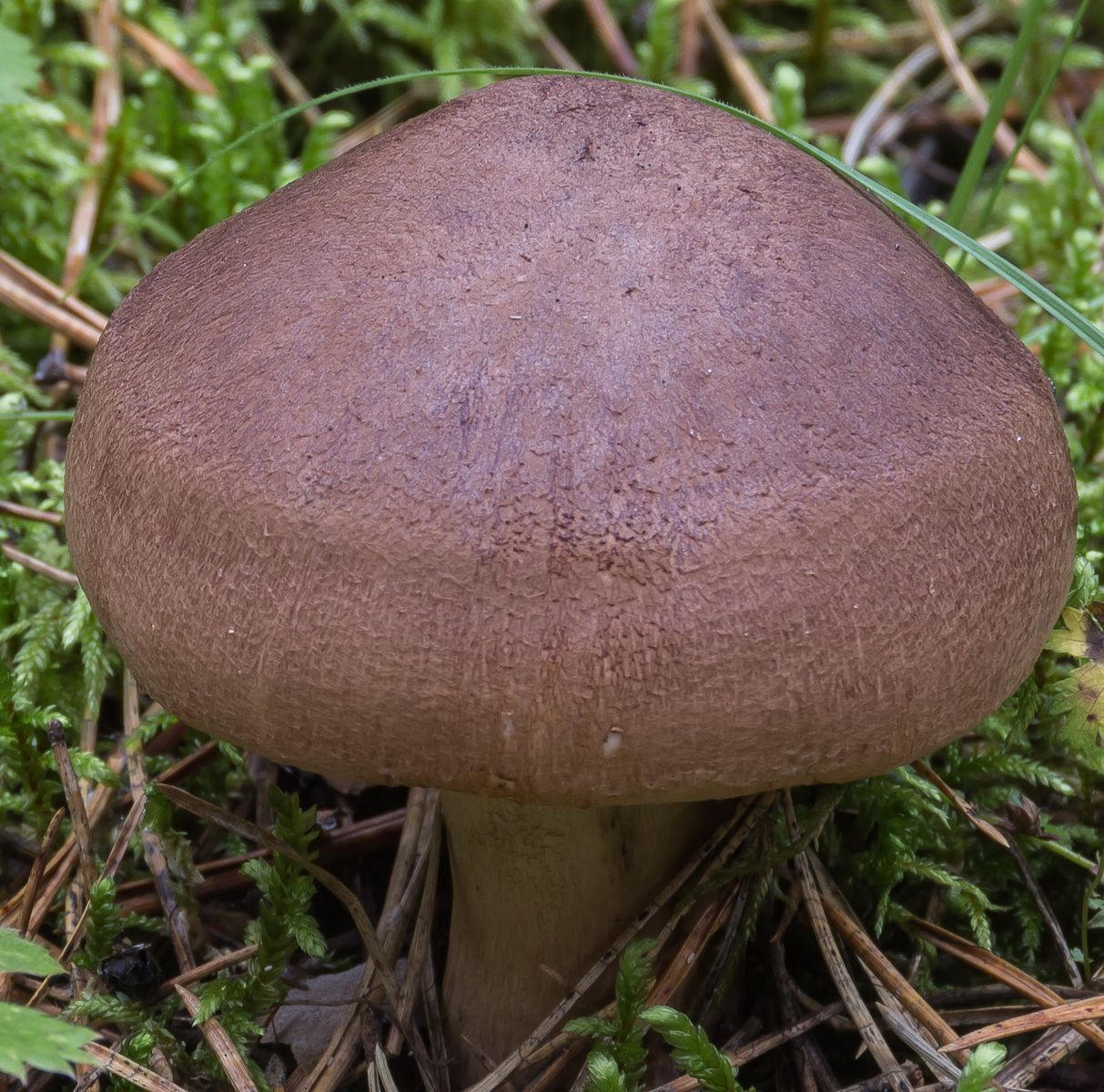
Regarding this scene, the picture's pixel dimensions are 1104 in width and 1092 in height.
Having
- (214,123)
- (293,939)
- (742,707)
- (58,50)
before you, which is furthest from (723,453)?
(58,50)

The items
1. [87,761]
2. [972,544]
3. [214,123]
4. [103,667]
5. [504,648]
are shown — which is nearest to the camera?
[504,648]

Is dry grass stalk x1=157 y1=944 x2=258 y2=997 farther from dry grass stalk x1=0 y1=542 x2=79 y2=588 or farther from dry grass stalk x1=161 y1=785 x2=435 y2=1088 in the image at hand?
dry grass stalk x1=0 y1=542 x2=79 y2=588

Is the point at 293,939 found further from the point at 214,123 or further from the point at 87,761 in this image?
the point at 214,123

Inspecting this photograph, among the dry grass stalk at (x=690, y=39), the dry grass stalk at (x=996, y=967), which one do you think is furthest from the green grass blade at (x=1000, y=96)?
the dry grass stalk at (x=690, y=39)

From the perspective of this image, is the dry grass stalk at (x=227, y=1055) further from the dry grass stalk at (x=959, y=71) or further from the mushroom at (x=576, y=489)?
the dry grass stalk at (x=959, y=71)

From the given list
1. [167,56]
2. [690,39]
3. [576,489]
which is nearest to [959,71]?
[690,39]

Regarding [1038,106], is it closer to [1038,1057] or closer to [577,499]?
[577,499]
